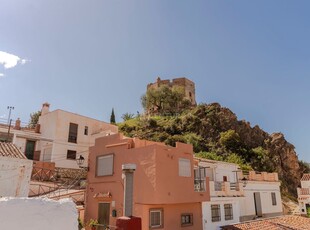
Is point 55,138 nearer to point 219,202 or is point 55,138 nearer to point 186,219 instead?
point 186,219

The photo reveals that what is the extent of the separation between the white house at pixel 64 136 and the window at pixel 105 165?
12.5 metres

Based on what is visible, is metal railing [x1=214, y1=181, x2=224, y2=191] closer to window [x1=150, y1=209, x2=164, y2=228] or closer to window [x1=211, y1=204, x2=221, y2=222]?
window [x1=211, y1=204, x2=221, y2=222]

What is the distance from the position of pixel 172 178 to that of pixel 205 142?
121 feet

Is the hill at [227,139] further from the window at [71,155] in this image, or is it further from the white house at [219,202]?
the white house at [219,202]

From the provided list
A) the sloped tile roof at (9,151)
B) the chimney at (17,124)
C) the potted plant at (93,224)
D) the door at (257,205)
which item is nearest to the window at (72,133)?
the chimney at (17,124)

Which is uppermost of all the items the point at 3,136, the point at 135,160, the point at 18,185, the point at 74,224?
the point at 3,136

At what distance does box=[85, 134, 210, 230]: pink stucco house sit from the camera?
1739 centimetres

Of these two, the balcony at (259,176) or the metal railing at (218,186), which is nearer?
the metal railing at (218,186)

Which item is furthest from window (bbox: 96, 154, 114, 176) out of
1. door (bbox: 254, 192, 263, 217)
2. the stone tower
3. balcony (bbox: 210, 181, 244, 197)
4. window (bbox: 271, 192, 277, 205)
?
the stone tower

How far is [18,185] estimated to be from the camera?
16.6m

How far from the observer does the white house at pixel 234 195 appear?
2231 centimetres

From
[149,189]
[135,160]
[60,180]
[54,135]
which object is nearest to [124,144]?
Answer: [135,160]

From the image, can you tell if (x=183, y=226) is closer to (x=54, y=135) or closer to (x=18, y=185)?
(x=18, y=185)

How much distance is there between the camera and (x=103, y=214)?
1986 cm
